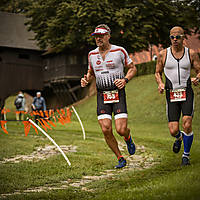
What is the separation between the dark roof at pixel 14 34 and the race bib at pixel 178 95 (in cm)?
3506

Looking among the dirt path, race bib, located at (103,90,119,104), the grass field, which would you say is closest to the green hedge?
the grass field

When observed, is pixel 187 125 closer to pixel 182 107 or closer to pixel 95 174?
pixel 182 107

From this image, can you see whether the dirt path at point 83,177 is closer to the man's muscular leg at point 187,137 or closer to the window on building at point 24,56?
the man's muscular leg at point 187,137

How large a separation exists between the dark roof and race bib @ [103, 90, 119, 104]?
1363 inches

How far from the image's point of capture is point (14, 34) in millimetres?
42969

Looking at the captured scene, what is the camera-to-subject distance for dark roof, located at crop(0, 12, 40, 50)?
4119 cm

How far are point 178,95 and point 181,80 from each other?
298mm

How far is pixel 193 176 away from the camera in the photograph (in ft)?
17.0

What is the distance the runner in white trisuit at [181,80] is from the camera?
23.7ft

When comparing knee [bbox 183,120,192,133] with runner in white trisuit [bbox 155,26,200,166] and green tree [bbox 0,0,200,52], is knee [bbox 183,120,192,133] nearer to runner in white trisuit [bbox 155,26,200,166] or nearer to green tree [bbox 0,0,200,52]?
runner in white trisuit [bbox 155,26,200,166]

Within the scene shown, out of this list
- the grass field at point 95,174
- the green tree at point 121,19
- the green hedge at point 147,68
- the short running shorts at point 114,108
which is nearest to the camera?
the grass field at point 95,174

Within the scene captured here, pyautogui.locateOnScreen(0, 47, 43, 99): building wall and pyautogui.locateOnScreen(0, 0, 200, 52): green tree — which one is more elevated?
pyautogui.locateOnScreen(0, 0, 200, 52): green tree

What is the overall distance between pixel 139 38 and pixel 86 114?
7.41 m

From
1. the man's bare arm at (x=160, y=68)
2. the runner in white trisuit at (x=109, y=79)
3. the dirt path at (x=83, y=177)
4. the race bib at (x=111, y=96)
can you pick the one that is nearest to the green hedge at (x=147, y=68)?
the dirt path at (x=83, y=177)
